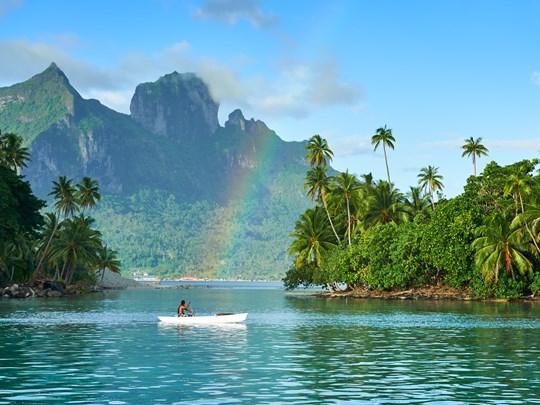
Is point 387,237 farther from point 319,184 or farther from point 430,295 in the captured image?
point 319,184

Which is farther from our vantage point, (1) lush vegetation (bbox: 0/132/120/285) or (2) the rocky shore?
(2) the rocky shore

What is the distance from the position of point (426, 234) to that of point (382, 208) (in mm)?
29544

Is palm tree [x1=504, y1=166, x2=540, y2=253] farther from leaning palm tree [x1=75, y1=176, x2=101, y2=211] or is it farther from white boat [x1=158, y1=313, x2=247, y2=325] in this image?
leaning palm tree [x1=75, y1=176, x2=101, y2=211]

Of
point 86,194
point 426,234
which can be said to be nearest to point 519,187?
point 426,234

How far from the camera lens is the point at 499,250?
301 feet

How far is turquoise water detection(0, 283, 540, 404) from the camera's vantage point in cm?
2453

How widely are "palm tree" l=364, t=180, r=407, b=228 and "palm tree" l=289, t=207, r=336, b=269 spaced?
8.98m

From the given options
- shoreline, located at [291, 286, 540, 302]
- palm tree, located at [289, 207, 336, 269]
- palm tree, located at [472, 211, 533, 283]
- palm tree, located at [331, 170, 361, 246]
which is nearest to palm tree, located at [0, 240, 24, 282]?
palm tree, located at [289, 207, 336, 269]

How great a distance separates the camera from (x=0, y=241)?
297ft

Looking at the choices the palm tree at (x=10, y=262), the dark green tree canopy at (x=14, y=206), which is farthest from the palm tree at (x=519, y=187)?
the palm tree at (x=10, y=262)

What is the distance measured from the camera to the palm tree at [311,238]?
13575 cm

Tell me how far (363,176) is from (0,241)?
248 feet

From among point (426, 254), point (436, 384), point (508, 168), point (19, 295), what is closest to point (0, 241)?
point (19, 295)

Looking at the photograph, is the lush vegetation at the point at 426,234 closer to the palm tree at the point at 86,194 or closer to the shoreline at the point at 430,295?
the shoreline at the point at 430,295
